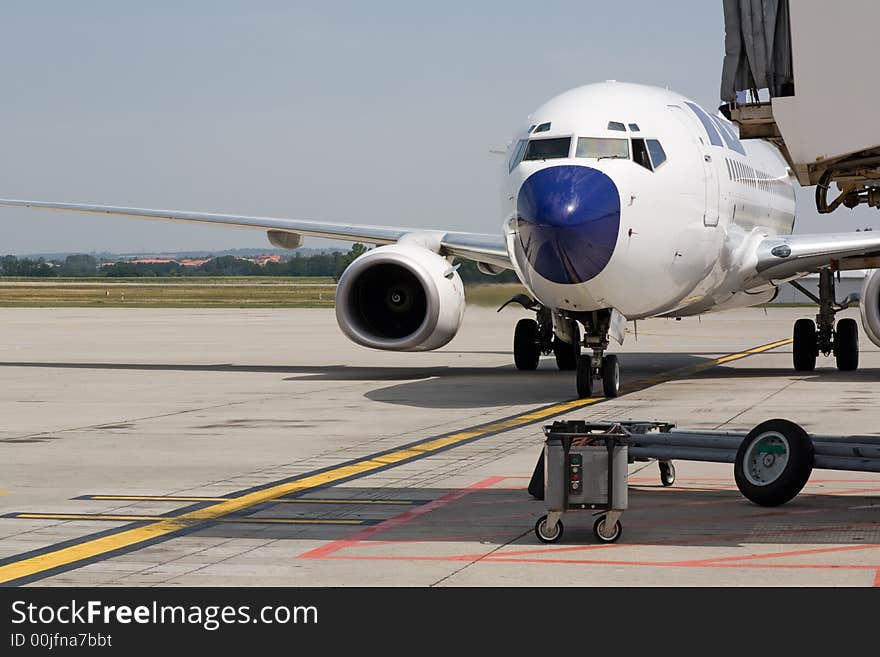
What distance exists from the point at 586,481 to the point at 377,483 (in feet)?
8.72

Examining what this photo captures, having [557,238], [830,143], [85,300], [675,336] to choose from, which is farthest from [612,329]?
[85,300]

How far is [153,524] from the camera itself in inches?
345

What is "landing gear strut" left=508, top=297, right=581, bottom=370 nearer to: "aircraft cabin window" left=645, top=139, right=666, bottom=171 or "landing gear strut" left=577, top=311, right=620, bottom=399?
"landing gear strut" left=577, top=311, right=620, bottom=399

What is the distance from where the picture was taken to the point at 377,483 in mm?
10477

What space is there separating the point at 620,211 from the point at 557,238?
0.97 meters

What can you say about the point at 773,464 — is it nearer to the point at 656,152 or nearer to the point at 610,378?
the point at 610,378

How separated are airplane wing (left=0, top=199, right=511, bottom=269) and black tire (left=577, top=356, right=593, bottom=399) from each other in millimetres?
4667

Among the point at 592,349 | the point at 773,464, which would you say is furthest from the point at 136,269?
the point at 773,464

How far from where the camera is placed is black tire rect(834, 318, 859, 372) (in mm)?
21828

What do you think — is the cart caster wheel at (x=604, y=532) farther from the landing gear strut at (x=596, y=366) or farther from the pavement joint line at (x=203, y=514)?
the landing gear strut at (x=596, y=366)

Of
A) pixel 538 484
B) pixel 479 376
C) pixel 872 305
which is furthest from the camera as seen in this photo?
pixel 479 376

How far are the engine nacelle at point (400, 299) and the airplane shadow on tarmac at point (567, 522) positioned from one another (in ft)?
33.0

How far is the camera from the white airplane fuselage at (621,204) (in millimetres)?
15469
